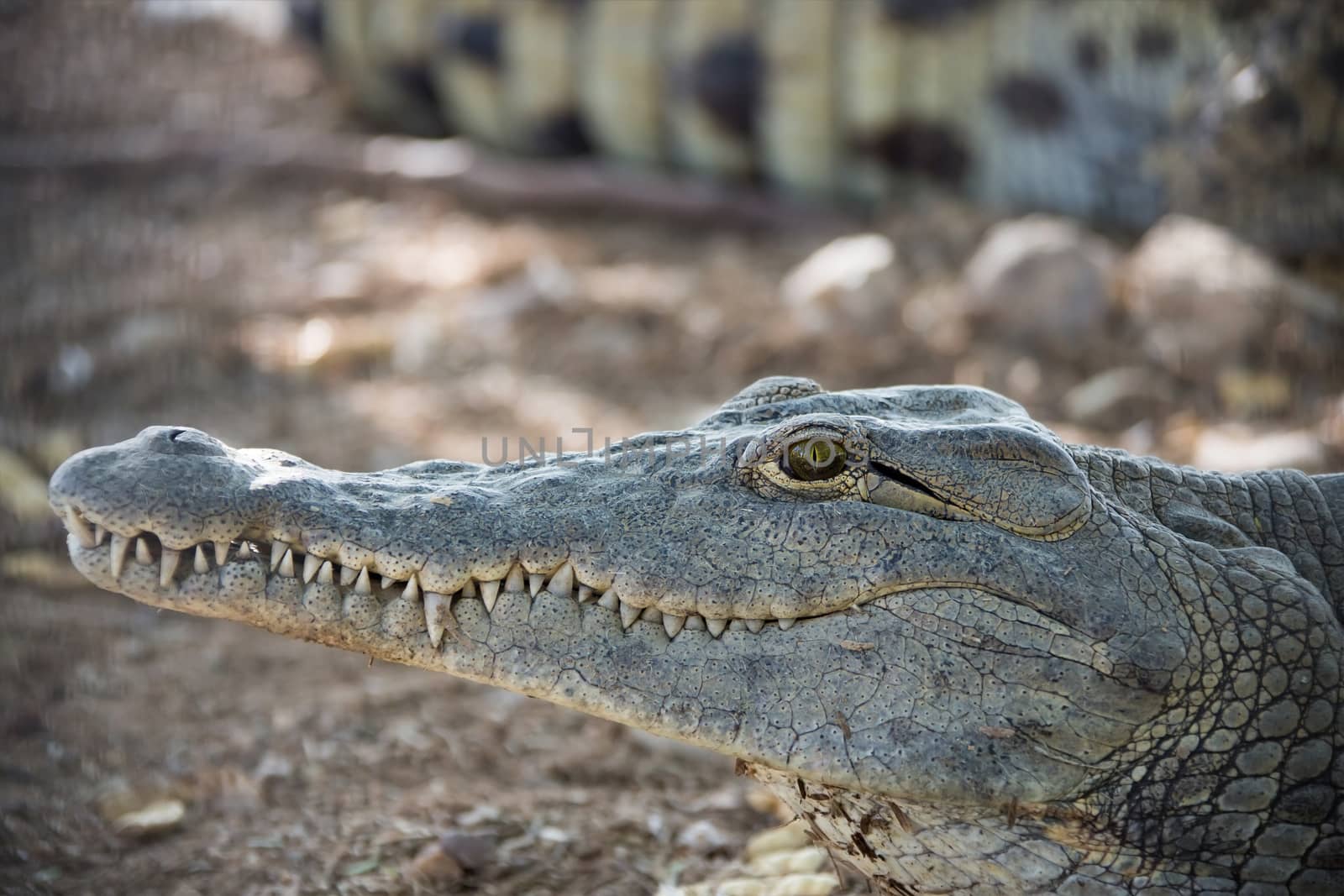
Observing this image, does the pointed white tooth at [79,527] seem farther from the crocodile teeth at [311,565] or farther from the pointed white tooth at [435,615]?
the pointed white tooth at [435,615]

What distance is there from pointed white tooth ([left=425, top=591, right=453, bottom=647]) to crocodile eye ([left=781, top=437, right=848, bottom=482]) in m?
0.64

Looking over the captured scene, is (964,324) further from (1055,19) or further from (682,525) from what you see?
(682,525)

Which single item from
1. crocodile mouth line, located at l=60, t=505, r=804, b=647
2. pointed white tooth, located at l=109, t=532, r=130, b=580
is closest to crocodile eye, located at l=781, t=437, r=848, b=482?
crocodile mouth line, located at l=60, t=505, r=804, b=647

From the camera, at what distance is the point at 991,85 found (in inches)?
248

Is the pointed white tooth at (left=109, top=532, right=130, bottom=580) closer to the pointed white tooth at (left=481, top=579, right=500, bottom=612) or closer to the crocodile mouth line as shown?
the crocodile mouth line

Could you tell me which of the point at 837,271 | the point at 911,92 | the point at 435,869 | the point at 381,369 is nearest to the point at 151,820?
the point at 435,869

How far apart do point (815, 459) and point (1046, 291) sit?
329cm

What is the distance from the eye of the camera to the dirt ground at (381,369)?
9.02 ft

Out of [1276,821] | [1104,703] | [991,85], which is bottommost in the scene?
[1276,821]

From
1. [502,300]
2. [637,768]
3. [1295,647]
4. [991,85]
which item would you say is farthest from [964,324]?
[1295,647]

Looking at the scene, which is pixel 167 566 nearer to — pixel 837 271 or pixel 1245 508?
pixel 1245 508

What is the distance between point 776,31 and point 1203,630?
5113 millimetres

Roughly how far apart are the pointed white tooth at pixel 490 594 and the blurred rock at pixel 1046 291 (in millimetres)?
3571

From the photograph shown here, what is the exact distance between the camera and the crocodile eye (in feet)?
7.32
